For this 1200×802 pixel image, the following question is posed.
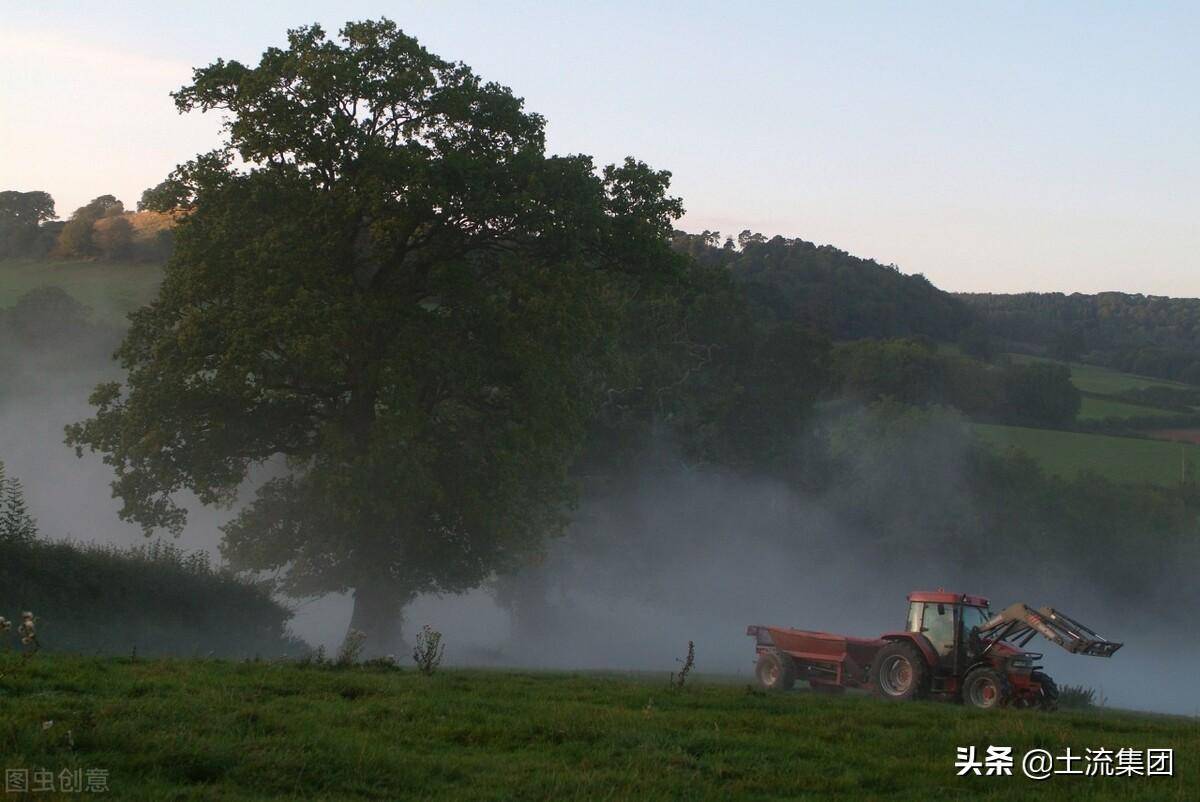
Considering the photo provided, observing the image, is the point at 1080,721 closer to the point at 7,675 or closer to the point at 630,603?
the point at 7,675

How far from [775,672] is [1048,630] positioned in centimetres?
561

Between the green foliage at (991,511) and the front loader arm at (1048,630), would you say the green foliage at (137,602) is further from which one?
the green foliage at (991,511)

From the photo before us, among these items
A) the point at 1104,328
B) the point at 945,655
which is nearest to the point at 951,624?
the point at 945,655

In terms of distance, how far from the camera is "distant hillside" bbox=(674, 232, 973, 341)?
10825cm

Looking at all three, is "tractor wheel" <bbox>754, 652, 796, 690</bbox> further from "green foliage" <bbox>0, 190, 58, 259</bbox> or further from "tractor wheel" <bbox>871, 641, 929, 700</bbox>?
"green foliage" <bbox>0, 190, 58, 259</bbox>

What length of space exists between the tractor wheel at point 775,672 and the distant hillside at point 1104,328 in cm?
10868

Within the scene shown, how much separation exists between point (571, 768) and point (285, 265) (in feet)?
65.2

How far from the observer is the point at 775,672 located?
78.4 ft

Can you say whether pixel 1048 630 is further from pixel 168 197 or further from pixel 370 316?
pixel 168 197

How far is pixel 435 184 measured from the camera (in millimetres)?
28906

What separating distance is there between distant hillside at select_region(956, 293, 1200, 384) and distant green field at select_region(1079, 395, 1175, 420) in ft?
59.6

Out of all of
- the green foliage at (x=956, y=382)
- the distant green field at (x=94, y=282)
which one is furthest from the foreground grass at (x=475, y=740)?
the green foliage at (x=956, y=382)

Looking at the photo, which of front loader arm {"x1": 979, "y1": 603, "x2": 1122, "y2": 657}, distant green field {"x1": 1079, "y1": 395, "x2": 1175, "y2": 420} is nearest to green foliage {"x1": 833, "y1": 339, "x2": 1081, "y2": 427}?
distant green field {"x1": 1079, "y1": 395, "x2": 1175, "y2": 420}

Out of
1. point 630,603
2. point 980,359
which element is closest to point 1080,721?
point 630,603
